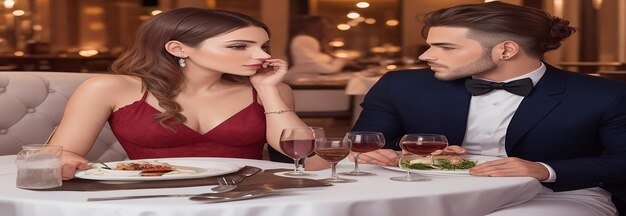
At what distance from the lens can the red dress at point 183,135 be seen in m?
2.83

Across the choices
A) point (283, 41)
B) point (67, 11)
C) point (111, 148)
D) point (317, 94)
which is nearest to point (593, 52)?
point (283, 41)

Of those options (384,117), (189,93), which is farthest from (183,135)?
(384,117)

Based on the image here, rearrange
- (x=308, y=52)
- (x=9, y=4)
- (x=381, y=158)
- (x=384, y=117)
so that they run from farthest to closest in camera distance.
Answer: (x=9, y=4)
(x=308, y=52)
(x=384, y=117)
(x=381, y=158)

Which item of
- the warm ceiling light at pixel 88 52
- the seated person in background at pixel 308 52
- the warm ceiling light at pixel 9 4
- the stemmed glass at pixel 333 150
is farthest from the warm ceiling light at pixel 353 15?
the stemmed glass at pixel 333 150

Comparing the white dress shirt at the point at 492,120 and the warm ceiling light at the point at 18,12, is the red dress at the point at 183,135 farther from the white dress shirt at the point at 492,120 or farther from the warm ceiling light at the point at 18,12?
the warm ceiling light at the point at 18,12

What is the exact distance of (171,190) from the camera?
1.86 m

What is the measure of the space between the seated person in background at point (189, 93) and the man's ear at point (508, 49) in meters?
0.65

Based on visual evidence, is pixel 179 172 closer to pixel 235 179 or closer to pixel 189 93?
pixel 235 179

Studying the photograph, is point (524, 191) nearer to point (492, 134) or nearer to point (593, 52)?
point (492, 134)

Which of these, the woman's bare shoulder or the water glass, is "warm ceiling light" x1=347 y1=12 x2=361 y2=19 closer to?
the woman's bare shoulder

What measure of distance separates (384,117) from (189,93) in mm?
645

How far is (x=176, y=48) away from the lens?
2.84 metres

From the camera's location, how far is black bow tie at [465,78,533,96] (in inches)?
109

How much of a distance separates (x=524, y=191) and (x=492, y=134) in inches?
30.3
